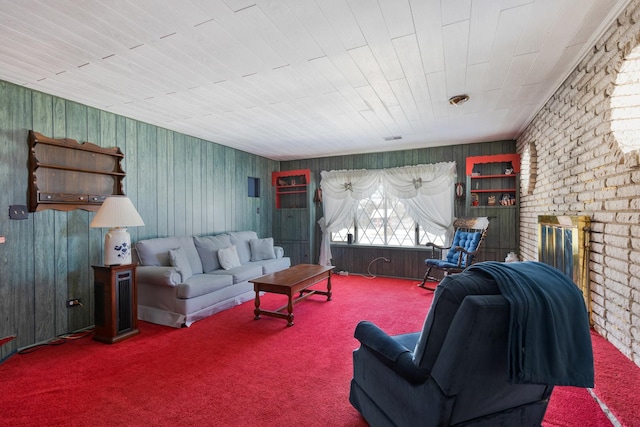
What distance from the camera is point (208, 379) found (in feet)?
7.25

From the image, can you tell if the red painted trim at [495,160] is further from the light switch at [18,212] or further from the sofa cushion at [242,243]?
the light switch at [18,212]

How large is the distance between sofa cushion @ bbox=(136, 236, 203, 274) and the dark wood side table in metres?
→ 0.53

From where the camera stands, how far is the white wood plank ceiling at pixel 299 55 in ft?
5.72

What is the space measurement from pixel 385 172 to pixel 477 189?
1538 millimetres

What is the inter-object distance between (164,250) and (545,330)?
12.5 ft

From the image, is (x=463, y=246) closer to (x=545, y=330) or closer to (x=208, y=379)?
(x=545, y=330)

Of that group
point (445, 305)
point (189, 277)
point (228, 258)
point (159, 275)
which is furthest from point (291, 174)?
point (445, 305)

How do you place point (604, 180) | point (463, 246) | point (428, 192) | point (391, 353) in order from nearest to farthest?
point (391, 353) → point (604, 180) → point (463, 246) → point (428, 192)

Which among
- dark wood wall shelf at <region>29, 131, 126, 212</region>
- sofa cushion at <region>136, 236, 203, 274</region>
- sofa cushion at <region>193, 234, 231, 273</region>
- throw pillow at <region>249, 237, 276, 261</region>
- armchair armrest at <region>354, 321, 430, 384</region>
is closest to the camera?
armchair armrest at <region>354, 321, 430, 384</region>

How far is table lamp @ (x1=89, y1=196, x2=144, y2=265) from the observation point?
2.86 m

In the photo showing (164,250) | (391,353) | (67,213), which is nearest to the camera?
(391,353)

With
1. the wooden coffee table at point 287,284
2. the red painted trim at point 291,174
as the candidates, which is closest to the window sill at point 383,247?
the red painted trim at point 291,174

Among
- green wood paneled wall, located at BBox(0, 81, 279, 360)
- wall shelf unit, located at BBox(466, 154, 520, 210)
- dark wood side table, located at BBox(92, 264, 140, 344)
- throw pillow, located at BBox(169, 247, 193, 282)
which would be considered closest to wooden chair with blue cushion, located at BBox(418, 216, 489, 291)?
wall shelf unit, located at BBox(466, 154, 520, 210)

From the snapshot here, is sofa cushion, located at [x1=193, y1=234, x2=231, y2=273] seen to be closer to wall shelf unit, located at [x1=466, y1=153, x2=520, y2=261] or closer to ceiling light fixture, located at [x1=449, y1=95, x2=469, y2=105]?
ceiling light fixture, located at [x1=449, y1=95, x2=469, y2=105]
